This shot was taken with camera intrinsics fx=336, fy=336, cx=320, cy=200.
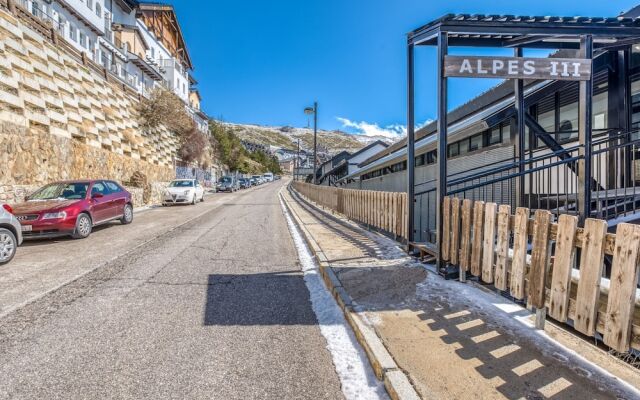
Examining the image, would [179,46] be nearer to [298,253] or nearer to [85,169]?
[85,169]

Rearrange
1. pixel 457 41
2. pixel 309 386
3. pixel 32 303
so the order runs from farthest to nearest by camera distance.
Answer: pixel 457 41, pixel 32 303, pixel 309 386

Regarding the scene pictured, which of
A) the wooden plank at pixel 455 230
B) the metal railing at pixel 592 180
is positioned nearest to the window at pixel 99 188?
the metal railing at pixel 592 180

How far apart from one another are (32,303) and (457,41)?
749 cm

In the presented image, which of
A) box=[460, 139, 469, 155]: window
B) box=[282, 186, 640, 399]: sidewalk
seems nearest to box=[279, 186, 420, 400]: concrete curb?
box=[282, 186, 640, 399]: sidewalk

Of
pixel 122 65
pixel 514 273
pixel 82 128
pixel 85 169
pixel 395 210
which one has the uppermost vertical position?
pixel 122 65

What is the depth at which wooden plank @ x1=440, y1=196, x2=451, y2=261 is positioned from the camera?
5.09 metres

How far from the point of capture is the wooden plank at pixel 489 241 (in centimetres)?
408

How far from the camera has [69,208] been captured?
8711mm

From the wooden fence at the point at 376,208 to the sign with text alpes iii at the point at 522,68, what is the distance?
3352 mm

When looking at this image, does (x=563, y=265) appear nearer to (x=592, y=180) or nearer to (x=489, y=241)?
(x=489, y=241)

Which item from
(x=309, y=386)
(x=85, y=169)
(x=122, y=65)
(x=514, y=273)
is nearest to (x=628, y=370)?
(x=514, y=273)

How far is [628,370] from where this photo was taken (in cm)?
266

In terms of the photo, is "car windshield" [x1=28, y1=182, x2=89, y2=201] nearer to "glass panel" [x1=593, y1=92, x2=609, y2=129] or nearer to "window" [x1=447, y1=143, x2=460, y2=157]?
"window" [x1=447, y1=143, x2=460, y2=157]

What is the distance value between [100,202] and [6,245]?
387cm
